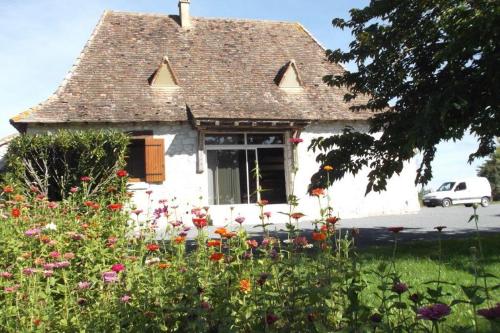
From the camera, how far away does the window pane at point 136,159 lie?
46.8ft

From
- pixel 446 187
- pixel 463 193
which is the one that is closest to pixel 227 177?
pixel 463 193

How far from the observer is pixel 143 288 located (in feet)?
10.1

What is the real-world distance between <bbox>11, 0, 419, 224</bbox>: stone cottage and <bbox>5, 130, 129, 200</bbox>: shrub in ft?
4.37

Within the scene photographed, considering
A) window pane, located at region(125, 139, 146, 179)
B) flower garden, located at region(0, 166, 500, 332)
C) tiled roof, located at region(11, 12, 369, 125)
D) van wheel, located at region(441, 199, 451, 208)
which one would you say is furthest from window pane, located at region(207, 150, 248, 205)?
van wheel, located at region(441, 199, 451, 208)

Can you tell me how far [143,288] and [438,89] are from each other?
5368mm

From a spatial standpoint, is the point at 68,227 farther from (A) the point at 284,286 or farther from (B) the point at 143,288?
(A) the point at 284,286

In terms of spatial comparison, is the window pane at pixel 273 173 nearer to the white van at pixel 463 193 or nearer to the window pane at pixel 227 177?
the window pane at pixel 227 177

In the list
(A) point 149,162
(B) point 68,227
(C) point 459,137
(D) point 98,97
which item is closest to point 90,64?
(D) point 98,97

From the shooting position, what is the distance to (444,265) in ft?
20.2

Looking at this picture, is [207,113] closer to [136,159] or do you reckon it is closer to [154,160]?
[154,160]

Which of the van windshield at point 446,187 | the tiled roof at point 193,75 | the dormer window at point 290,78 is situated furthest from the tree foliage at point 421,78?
the van windshield at point 446,187

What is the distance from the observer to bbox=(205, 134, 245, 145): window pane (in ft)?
49.1

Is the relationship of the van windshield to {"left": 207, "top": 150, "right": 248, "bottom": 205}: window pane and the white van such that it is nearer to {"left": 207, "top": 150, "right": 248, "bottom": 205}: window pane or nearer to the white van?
the white van

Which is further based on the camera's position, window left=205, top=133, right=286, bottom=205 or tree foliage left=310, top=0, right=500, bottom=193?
window left=205, top=133, right=286, bottom=205
